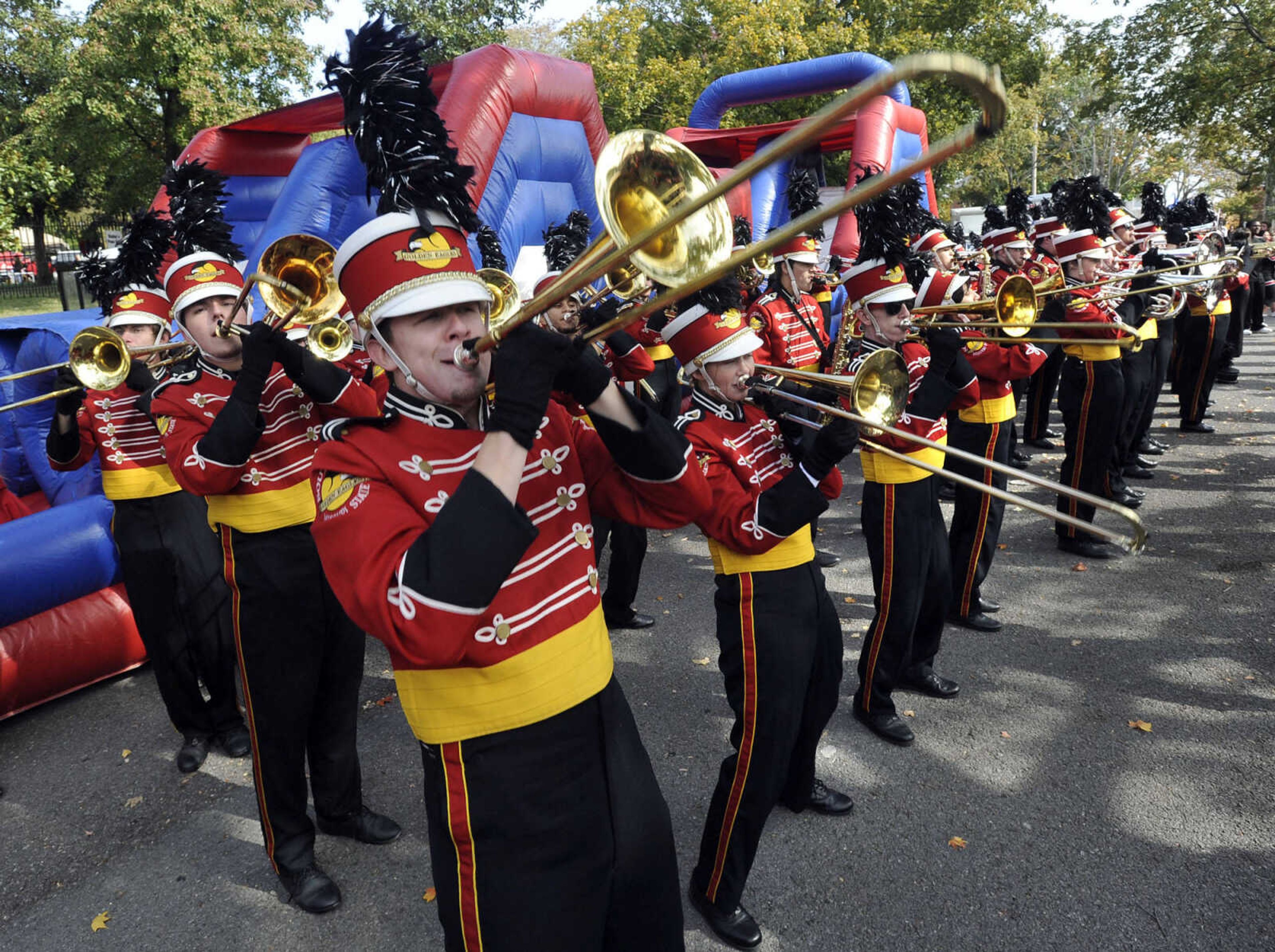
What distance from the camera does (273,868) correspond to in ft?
11.5

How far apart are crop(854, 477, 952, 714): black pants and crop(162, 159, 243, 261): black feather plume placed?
350 cm

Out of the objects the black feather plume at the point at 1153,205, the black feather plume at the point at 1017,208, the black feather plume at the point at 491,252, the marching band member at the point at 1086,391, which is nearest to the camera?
the marching band member at the point at 1086,391

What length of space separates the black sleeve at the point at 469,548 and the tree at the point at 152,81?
19759 millimetres

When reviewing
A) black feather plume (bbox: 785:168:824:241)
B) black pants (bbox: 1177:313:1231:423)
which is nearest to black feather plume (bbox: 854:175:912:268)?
black feather plume (bbox: 785:168:824:241)

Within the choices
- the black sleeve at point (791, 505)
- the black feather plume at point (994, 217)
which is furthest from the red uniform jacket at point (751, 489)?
the black feather plume at point (994, 217)

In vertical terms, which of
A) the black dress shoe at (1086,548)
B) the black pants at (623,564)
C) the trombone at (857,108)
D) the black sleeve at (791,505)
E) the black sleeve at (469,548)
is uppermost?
the trombone at (857,108)

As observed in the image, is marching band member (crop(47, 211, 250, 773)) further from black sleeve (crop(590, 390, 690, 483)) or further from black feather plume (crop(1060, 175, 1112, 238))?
black feather plume (crop(1060, 175, 1112, 238))

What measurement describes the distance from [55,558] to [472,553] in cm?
479

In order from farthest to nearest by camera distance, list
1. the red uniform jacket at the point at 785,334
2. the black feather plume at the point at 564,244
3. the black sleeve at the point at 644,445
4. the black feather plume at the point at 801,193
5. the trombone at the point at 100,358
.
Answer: the black feather plume at the point at 801,193, the black feather plume at the point at 564,244, the red uniform jacket at the point at 785,334, the trombone at the point at 100,358, the black sleeve at the point at 644,445

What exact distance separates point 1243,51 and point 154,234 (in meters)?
18.8

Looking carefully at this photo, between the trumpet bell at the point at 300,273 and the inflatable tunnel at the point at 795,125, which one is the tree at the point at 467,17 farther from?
the trumpet bell at the point at 300,273

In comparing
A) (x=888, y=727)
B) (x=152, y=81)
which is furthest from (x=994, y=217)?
(x=152, y=81)

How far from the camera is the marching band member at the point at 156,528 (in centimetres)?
434

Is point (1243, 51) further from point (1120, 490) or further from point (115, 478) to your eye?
→ point (115, 478)
